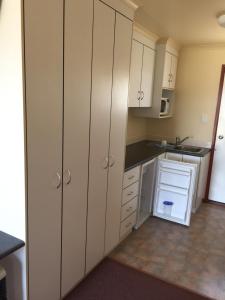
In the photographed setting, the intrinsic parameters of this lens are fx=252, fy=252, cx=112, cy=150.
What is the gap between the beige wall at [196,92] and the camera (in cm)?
380

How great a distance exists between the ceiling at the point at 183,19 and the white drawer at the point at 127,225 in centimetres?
216

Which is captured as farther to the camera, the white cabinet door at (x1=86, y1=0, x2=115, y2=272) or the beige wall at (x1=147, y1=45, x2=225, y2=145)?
the beige wall at (x1=147, y1=45, x2=225, y2=145)

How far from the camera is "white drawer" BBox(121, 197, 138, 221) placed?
8.74 ft

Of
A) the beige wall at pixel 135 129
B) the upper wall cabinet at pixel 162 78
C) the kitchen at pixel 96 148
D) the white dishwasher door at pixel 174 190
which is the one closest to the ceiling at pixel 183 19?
the kitchen at pixel 96 148

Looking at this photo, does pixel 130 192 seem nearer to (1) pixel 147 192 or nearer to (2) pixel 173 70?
(1) pixel 147 192

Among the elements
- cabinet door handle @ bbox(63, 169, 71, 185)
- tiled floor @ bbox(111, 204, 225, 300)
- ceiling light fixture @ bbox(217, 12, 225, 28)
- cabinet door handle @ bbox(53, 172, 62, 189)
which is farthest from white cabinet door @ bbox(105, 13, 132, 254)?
ceiling light fixture @ bbox(217, 12, 225, 28)

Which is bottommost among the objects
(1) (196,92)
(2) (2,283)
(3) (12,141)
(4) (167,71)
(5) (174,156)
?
(2) (2,283)

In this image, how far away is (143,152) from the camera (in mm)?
3320

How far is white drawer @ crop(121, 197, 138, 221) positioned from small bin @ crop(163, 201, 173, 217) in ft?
1.91

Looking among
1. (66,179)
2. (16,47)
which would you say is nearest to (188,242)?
(66,179)

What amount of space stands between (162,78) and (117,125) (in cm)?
152

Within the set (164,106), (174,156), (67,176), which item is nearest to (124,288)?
(67,176)

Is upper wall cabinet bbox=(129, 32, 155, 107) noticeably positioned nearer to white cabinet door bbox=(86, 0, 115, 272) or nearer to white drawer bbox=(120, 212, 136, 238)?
white cabinet door bbox=(86, 0, 115, 272)

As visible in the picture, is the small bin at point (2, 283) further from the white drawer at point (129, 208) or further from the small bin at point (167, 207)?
the small bin at point (167, 207)
